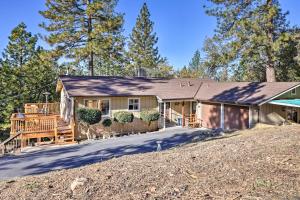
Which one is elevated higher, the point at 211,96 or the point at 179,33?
the point at 179,33

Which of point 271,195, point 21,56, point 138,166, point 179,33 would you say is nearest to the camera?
point 271,195

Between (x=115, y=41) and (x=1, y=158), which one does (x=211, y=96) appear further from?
(x=1, y=158)

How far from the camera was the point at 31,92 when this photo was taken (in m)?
26.3

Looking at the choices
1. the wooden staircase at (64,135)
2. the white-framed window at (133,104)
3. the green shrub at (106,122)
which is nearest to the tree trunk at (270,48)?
the white-framed window at (133,104)

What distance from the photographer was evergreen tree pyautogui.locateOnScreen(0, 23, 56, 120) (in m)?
24.6

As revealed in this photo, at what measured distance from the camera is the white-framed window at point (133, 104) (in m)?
21.6

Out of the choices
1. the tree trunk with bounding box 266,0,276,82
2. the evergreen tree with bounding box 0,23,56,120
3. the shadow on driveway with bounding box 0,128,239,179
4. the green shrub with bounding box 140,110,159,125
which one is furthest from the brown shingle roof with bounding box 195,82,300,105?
the evergreen tree with bounding box 0,23,56,120

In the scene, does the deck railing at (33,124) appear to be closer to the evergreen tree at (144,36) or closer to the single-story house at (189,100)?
the single-story house at (189,100)

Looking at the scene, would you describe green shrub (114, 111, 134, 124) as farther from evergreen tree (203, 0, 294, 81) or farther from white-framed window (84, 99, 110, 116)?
evergreen tree (203, 0, 294, 81)

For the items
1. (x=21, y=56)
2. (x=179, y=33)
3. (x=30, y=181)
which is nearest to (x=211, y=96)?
(x=21, y=56)

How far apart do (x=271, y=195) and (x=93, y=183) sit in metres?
3.26

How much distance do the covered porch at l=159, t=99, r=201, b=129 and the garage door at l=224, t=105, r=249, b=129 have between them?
10.3 ft

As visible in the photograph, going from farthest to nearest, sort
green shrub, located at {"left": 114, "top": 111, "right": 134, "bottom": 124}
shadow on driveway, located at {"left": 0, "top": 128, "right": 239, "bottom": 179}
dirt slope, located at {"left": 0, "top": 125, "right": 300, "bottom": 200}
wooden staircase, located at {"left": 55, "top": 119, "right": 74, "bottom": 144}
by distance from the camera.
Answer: green shrub, located at {"left": 114, "top": 111, "right": 134, "bottom": 124}
wooden staircase, located at {"left": 55, "top": 119, "right": 74, "bottom": 144}
shadow on driveway, located at {"left": 0, "top": 128, "right": 239, "bottom": 179}
dirt slope, located at {"left": 0, "top": 125, "right": 300, "bottom": 200}

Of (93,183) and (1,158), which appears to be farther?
(1,158)
